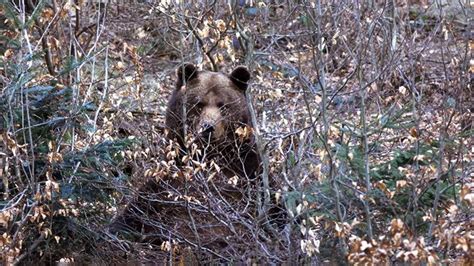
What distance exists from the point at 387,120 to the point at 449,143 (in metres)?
0.47

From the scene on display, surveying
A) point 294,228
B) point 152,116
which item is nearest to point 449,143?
point 294,228

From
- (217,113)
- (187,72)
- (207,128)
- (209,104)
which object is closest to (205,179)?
(207,128)

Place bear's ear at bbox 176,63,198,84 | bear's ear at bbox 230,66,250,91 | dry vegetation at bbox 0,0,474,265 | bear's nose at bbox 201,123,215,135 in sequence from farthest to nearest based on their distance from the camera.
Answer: bear's ear at bbox 230,66,250,91 → bear's ear at bbox 176,63,198,84 → bear's nose at bbox 201,123,215,135 → dry vegetation at bbox 0,0,474,265

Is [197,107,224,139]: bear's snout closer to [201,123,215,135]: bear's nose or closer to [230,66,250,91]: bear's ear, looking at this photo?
[201,123,215,135]: bear's nose

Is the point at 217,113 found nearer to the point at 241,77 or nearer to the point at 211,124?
the point at 211,124

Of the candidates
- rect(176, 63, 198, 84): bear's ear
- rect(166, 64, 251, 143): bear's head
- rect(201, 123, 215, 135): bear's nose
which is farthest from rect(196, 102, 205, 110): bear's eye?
rect(201, 123, 215, 135): bear's nose

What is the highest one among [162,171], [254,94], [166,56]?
[162,171]

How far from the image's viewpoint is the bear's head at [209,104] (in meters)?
8.25

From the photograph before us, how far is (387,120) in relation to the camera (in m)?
6.69

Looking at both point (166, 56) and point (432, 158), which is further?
point (166, 56)

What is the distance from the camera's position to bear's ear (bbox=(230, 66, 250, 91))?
8.52 m

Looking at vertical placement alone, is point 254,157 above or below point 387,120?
below

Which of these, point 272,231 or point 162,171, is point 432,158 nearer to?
point 272,231

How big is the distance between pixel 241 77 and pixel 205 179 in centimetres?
147
